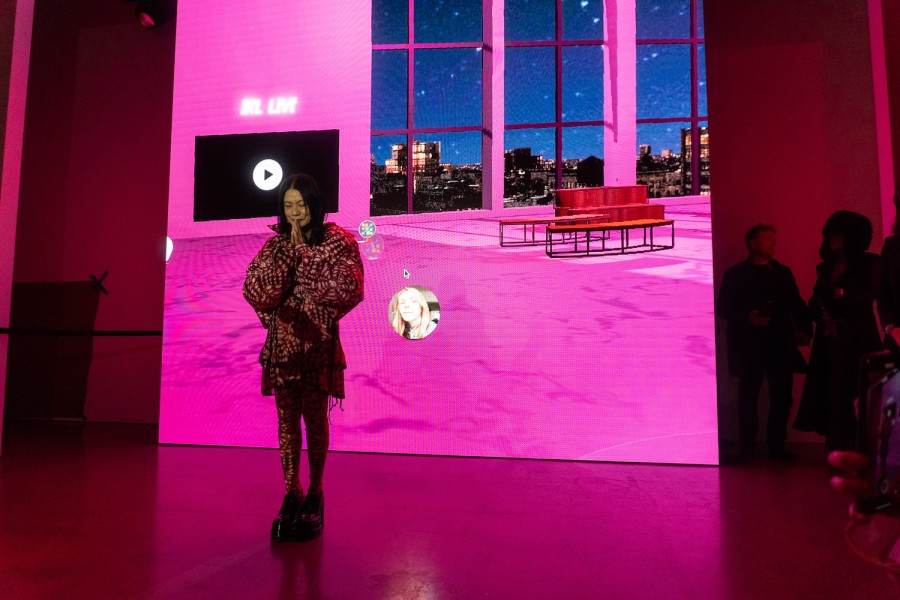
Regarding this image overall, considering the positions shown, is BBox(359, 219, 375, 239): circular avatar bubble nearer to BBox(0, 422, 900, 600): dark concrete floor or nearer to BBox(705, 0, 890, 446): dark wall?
BBox(0, 422, 900, 600): dark concrete floor

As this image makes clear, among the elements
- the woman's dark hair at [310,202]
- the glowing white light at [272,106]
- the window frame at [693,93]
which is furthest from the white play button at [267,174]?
the window frame at [693,93]

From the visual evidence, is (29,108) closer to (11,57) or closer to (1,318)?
(11,57)

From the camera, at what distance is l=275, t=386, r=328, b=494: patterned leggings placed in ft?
7.52

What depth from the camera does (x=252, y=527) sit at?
2447 mm

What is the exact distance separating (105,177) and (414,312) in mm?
3272

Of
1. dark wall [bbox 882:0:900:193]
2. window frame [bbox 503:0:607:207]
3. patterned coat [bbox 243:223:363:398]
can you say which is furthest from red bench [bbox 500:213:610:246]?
patterned coat [bbox 243:223:363:398]

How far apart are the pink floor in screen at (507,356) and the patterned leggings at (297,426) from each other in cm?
160

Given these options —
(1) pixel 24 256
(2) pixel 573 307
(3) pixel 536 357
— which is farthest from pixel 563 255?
(1) pixel 24 256

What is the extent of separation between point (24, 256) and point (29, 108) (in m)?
1.31

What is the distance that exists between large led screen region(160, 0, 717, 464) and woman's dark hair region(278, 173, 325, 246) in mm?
1643

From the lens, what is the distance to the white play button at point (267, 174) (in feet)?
13.7

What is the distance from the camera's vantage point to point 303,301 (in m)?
2.26

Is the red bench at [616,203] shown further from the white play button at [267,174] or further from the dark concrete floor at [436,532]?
the white play button at [267,174]

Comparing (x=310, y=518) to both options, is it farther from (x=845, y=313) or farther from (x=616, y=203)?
(x=845, y=313)
